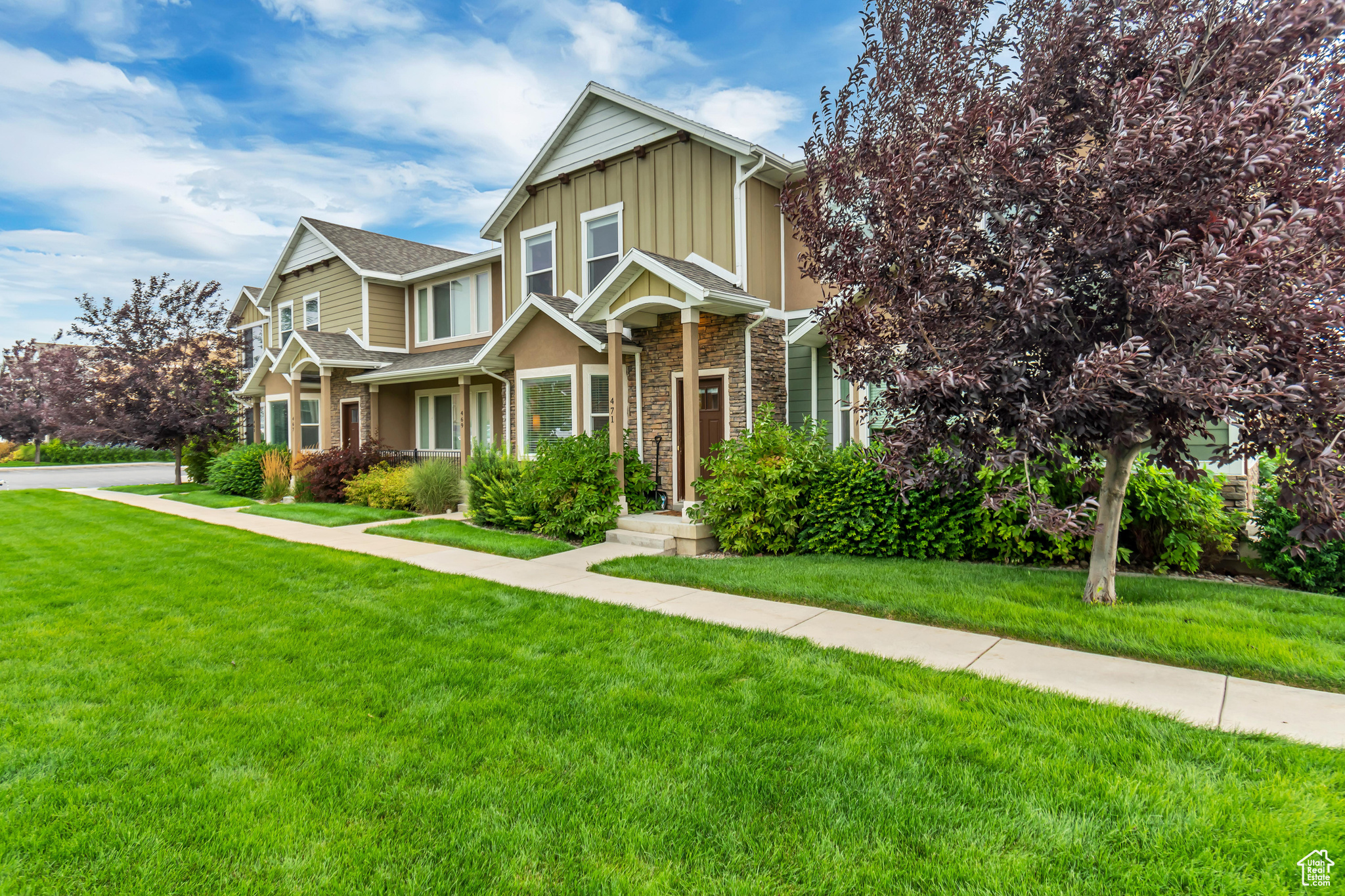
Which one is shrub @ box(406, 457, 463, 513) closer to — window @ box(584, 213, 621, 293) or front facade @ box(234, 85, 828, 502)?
front facade @ box(234, 85, 828, 502)

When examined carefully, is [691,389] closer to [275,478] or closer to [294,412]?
[275,478]

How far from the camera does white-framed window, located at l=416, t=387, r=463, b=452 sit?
1759 centimetres

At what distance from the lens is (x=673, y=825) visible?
2.62 metres

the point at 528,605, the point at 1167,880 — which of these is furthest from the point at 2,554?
the point at 1167,880

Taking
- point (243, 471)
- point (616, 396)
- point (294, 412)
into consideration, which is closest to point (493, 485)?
point (616, 396)

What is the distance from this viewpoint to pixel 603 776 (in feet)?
9.79

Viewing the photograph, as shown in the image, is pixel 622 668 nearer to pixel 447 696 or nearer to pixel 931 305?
pixel 447 696

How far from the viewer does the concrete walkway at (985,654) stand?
3.55 metres

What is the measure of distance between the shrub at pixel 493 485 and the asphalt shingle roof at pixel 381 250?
8715mm

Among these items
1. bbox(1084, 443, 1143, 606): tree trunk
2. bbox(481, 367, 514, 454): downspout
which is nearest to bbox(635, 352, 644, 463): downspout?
bbox(481, 367, 514, 454): downspout

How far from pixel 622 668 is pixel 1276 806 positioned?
3238 mm

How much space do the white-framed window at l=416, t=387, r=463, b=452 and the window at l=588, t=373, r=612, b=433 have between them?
683cm

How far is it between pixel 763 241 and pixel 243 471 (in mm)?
14710

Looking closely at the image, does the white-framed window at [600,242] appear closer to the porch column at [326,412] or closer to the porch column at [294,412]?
the porch column at [326,412]
